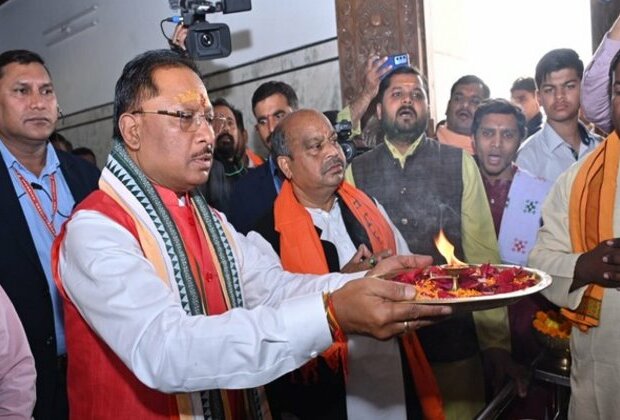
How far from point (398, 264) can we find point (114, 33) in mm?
5660

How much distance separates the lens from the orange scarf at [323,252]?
268 centimetres

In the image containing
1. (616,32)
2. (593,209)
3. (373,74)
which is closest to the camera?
(593,209)

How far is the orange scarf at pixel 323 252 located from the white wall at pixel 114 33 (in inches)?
75.4

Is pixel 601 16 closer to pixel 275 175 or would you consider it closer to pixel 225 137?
pixel 275 175

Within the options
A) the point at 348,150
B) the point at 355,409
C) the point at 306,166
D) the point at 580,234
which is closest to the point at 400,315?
the point at 580,234

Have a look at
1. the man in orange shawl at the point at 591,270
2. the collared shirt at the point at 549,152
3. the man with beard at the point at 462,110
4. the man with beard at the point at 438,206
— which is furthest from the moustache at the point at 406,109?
the man in orange shawl at the point at 591,270

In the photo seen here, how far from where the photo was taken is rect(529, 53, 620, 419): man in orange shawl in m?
2.05

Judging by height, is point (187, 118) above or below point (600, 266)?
above

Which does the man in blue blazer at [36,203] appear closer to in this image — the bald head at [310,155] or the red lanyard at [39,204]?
the red lanyard at [39,204]

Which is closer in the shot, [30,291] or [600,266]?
[600,266]

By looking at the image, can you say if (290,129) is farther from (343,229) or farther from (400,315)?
(400,315)

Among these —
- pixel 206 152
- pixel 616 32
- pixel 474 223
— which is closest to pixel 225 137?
pixel 474 223

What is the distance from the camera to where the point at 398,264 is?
1928 millimetres

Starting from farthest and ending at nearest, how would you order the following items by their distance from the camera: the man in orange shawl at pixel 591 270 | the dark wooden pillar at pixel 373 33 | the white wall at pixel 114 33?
the white wall at pixel 114 33, the dark wooden pillar at pixel 373 33, the man in orange shawl at pixel 591 270
